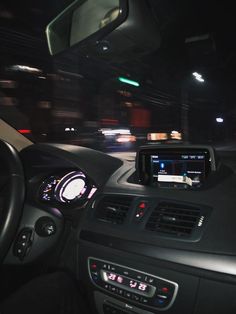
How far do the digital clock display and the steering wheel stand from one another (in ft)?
1.70

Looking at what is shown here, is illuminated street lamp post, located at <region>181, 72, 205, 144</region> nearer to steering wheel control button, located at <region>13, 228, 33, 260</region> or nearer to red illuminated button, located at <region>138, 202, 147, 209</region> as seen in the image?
red illuminated button, located at <region>138, 202, 147, 209</region>

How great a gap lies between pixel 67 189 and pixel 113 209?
552 millimetres

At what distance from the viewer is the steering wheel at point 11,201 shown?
1.63m

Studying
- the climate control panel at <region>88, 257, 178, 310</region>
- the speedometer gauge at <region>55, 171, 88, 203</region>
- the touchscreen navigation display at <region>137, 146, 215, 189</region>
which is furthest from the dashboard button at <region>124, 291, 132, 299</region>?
the speedometer gauge at <region>55, 171, 88, 203</region>

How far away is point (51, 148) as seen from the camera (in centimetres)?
221

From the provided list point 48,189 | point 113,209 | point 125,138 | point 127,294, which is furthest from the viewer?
point 125,138

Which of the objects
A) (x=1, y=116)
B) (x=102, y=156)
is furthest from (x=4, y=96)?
(x=102, y=156)

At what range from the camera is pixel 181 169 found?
1859 mm

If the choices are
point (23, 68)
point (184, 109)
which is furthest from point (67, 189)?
point (23, 68)

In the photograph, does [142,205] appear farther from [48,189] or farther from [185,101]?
[185,101]

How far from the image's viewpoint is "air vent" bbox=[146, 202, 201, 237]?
151 cm

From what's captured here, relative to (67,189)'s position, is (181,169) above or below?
above

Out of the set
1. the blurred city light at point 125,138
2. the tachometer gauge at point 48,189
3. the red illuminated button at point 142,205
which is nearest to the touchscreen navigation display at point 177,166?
the red illuminated button at point 142,205

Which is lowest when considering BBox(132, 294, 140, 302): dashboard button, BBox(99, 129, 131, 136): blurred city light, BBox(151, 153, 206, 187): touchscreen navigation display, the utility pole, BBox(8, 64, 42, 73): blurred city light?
BBox(132, 294, 140, 302): dashboard button
